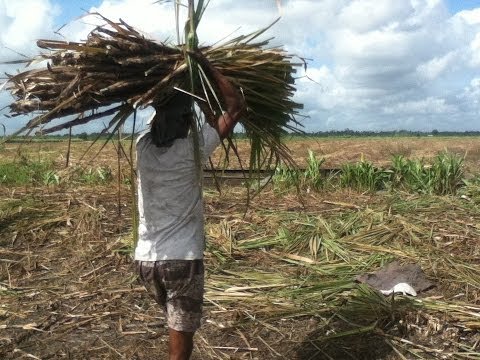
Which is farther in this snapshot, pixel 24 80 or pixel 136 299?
pixel 136 299

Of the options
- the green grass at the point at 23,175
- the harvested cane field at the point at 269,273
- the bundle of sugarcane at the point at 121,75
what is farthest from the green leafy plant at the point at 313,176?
the bundle of sugarcane at the point at 121,75

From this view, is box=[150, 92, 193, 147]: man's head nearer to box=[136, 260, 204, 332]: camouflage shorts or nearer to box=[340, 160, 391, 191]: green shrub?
box=[136, 260, 204, 332]: camouflage shorts

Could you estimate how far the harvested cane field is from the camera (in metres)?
4.04

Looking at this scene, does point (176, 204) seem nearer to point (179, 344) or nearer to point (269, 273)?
point (179, 344)

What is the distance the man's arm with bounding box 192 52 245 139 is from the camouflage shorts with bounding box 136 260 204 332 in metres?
0.65

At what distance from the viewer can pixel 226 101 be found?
2.95m

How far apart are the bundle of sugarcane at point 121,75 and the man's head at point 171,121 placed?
4 centimetres

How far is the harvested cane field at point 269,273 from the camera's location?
4.04 meters

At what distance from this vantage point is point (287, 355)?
13.0ft

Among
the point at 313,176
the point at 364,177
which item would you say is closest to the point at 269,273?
the point at 313,176

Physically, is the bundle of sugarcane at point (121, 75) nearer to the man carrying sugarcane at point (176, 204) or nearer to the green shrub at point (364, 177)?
the man carrying sugarcane at point (176, 204)

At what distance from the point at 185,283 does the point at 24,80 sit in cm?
124

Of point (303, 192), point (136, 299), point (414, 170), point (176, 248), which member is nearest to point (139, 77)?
point (176, 248)

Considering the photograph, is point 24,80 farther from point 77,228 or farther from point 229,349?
point 77,228
